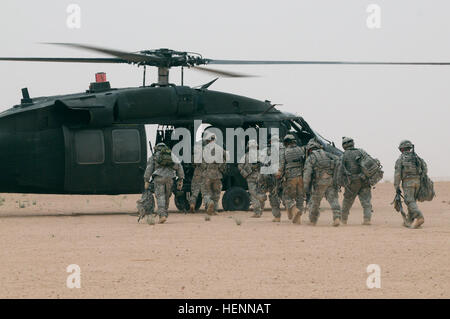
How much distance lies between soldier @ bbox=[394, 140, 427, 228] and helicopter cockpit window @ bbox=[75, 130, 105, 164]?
710 cm

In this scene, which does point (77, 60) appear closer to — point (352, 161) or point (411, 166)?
point (352, 161)

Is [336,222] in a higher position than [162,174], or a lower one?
lower

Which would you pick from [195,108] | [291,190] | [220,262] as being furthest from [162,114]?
[220,262]

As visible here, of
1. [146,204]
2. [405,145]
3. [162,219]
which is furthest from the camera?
[146,204]

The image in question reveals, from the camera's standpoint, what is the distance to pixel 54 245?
13469 millimetres

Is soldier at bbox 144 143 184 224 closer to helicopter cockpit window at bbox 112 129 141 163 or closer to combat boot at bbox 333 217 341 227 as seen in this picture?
helicopter cockpit window at bbox 112 129 141 163

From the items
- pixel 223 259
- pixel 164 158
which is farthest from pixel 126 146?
pixel 223 259

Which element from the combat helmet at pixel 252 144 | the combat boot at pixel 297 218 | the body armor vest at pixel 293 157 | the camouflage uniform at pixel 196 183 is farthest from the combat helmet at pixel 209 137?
the combat boot at pixel 297 218

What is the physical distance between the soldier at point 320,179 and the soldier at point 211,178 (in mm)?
3385

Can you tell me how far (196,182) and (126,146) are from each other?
5.96ft

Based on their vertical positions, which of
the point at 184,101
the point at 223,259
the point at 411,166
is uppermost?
the point at 184,101

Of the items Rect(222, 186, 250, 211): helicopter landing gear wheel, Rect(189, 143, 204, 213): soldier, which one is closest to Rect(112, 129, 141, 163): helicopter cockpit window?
Rect(189, 143, 204, 213): soldier

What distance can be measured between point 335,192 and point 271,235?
233 centimetres

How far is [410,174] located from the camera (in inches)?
627
